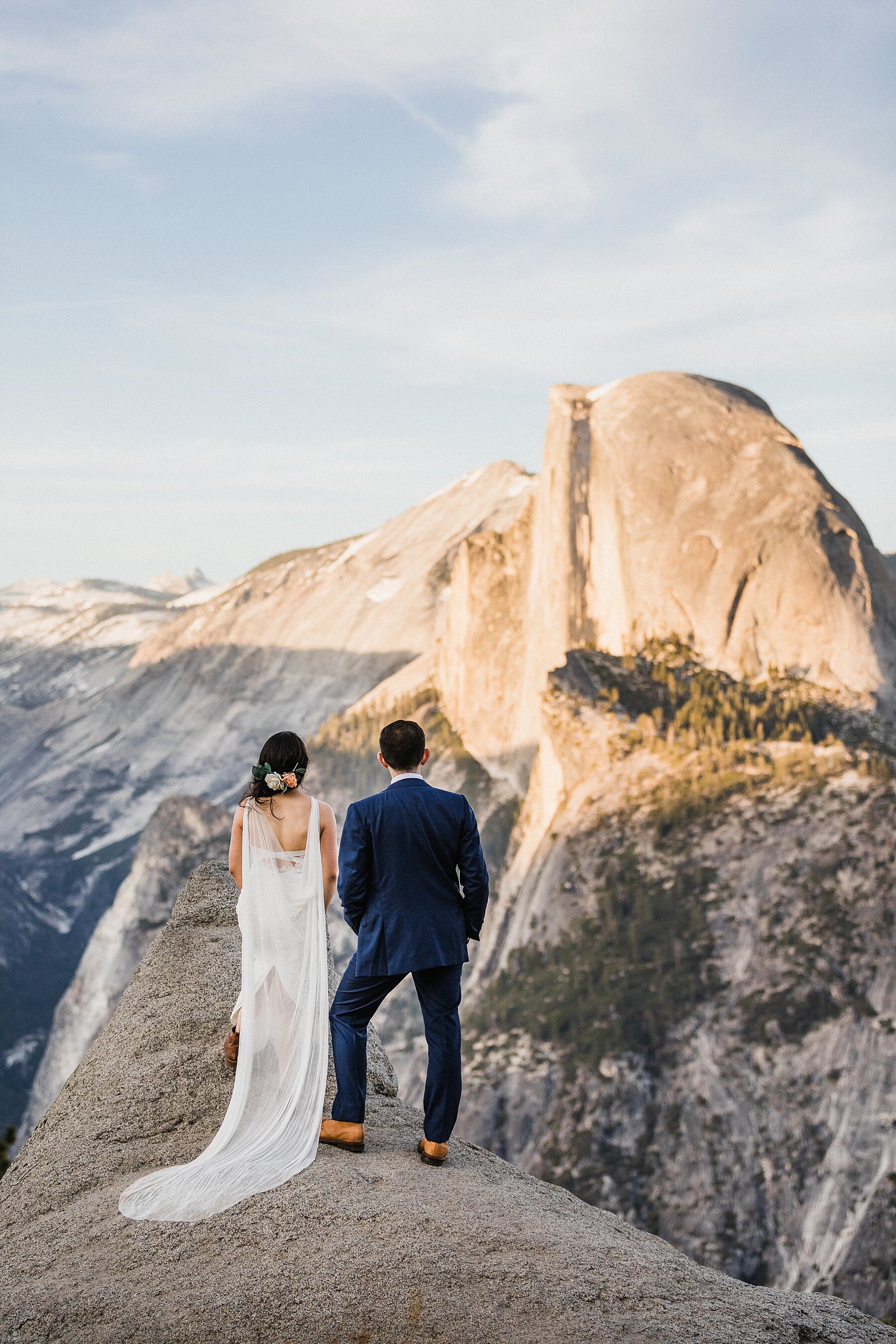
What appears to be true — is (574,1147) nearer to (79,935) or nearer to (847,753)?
(847,753)

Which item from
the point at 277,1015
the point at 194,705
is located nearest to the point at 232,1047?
the point at 277,1015

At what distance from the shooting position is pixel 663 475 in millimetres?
58156

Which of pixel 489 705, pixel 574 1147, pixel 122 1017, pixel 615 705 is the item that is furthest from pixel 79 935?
pixel 122 1017

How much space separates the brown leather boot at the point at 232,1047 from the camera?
7164 millimetres

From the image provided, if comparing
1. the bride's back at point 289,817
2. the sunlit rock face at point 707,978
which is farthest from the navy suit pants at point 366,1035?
the sunlit rock face at point 707,978

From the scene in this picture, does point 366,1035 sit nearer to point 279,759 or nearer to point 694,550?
point 279,759

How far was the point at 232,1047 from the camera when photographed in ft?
23.5

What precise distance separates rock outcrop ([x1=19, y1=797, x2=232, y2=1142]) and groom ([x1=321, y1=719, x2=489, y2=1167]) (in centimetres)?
5863

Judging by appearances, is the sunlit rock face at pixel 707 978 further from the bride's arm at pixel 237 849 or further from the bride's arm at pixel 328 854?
the bride's arm at pixel 237 849

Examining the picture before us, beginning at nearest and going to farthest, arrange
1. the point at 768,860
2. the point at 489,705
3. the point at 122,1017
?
the point at 122,1017, the point at 768,860, the point at 489,705

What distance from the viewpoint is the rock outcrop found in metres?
64.8

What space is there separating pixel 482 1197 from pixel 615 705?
A: 4634 centimetres

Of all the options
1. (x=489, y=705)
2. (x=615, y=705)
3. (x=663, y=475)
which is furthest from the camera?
(x=489, y=705)

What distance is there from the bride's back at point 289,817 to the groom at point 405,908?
623 mm
